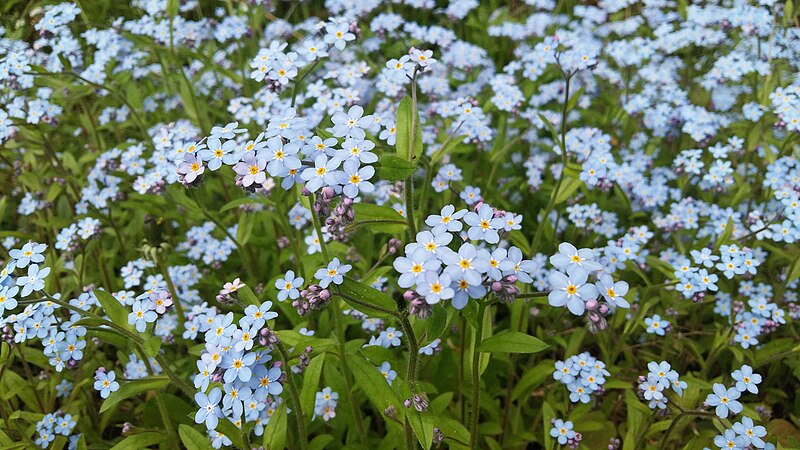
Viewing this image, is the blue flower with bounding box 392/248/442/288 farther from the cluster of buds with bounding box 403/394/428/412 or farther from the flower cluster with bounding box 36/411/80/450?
the flower cluster with bounding box 36/411/80/450

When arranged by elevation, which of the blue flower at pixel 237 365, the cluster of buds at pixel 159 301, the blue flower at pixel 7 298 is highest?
the blue flower at pixel 7 298

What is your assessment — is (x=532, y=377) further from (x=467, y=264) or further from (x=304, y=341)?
(x=467, y=264)

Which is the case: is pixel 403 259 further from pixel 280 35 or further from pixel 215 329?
pixel 280 35

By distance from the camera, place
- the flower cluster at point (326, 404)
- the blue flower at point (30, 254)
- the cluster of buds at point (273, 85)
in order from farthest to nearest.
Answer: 1. the flower cluster at point (326, 404)
2. the cluster of buds at point (273, 85)
3. the blue flower at point (30, 254)

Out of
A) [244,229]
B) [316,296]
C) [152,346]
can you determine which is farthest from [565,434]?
[244,229]

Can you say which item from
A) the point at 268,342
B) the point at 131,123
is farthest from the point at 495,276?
the point at 131,123

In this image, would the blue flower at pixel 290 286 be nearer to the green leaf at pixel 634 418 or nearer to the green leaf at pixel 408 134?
the green leaf at pixel 408 134

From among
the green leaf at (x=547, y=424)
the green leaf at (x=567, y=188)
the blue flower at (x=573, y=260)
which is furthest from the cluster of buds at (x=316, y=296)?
the green leaf at (x=567, y=188)
